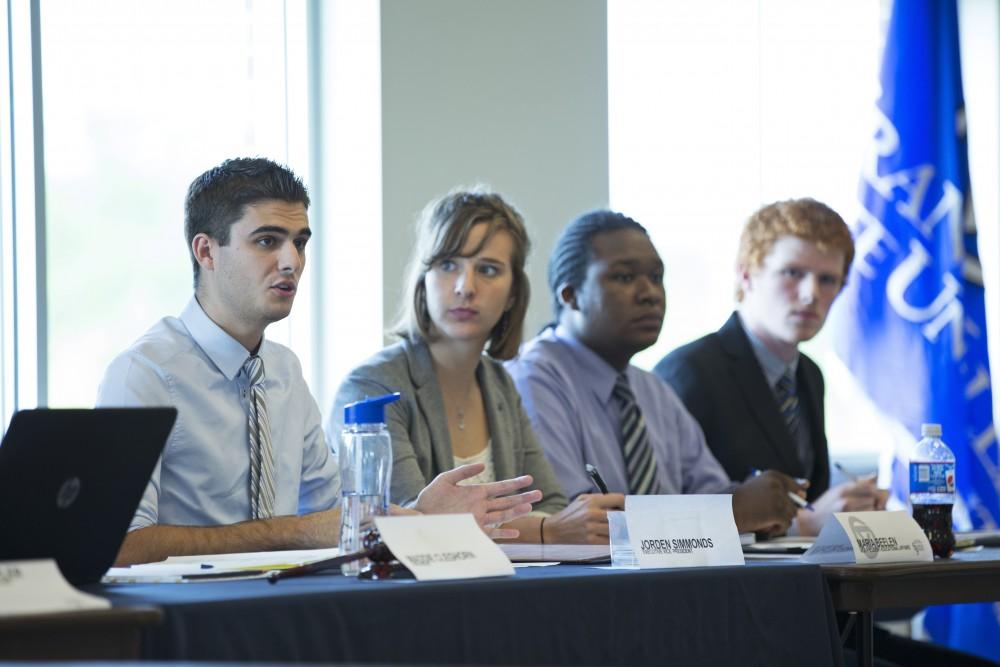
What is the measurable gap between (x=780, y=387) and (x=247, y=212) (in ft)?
6.53

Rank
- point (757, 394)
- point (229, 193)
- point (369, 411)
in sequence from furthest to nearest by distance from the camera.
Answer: point (757, 394), point (229, 193), point (369, 411)

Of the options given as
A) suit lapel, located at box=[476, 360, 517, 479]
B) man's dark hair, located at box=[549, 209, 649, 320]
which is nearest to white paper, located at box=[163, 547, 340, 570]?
suit lapel, located at box=[476, 360, 517, 479]

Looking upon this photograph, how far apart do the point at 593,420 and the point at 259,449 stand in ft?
3.89

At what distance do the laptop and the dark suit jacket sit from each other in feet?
7.83

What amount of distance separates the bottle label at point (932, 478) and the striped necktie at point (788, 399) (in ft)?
4.60

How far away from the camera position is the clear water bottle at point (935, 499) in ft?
7.19

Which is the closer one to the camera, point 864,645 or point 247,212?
point 864,645

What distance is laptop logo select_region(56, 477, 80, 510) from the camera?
1438mm

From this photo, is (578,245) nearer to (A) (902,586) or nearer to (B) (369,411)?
(A) (902,586)

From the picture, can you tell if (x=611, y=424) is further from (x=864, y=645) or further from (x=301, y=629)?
(x=301, y=629)

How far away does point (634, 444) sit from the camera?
3260mm

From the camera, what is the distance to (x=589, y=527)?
2.44 meters

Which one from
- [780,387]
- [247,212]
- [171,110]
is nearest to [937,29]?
[780,387]

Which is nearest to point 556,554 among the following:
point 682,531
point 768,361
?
point 682,531
